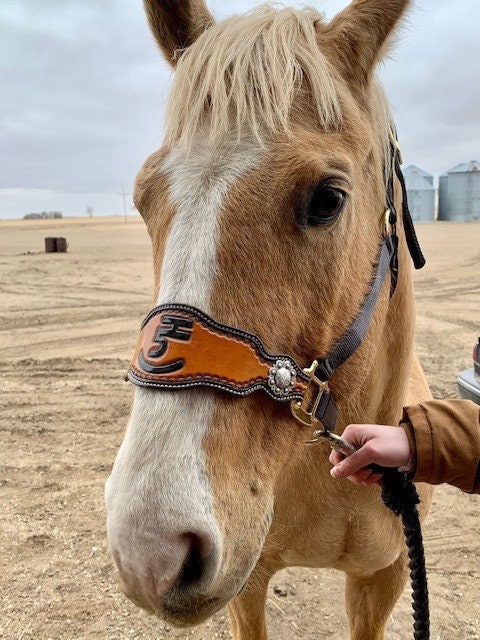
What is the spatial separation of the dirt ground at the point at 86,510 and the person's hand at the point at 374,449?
5.84 ft

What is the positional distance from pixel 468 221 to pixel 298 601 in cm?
3930

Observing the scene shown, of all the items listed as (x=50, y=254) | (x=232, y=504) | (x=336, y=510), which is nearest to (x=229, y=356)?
(x=232, y=504)

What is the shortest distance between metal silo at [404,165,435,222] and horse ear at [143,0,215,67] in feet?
127

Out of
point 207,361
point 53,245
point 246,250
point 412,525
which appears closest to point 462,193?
point 53,245

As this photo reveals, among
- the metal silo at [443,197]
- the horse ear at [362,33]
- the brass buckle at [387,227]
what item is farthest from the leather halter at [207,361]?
the metal silo at [443,197]

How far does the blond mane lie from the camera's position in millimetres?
1477

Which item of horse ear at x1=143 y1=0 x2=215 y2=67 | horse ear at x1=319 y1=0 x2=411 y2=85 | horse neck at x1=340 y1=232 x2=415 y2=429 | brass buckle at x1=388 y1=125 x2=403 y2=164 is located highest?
horse ear at x1=143 y1=0 x2=215 y2=67

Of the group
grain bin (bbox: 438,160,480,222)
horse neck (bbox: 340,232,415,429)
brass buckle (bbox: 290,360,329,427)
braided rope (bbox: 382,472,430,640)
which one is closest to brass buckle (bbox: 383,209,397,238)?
horse neck (bbox: 340,232,415,429)

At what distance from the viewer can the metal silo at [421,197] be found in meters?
38.5

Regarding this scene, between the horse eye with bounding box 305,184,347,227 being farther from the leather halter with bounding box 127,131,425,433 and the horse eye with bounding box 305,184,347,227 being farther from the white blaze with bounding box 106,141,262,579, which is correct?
the leather halter with bounding box 127,131,425,433

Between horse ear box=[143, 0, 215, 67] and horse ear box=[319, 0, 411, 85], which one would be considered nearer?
horse ear box=[319, 0, 411, 85]

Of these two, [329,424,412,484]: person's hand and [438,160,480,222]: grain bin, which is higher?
[438,160,480,222]: grain bin

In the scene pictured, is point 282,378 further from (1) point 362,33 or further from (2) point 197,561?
(1) point 362,33

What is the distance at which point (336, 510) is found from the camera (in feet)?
6.85
